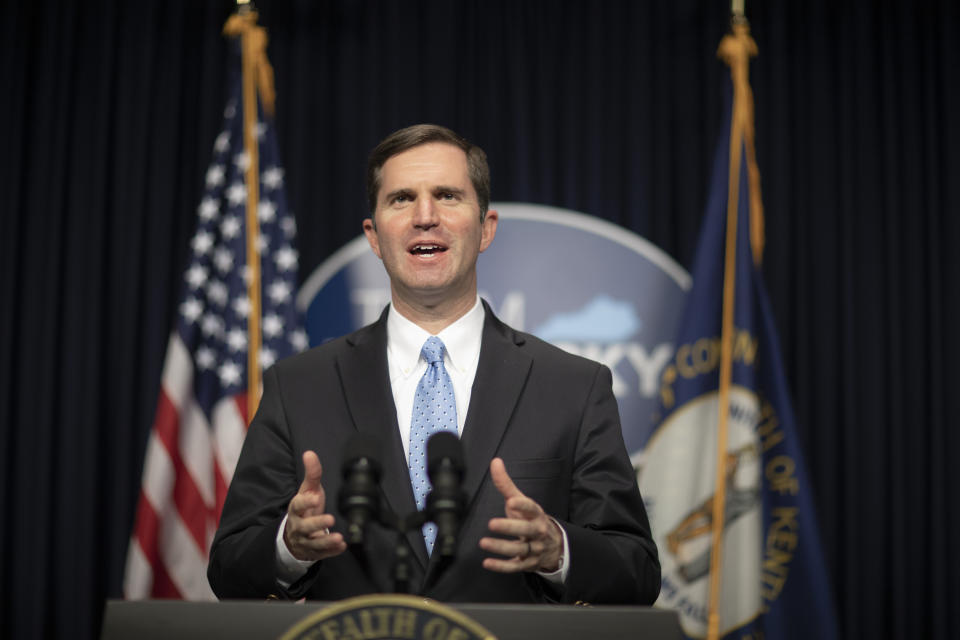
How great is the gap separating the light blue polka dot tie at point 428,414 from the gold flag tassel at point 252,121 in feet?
5.12

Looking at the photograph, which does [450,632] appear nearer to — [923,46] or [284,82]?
[284,82]

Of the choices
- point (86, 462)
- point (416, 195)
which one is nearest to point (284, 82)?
point (86, 462)

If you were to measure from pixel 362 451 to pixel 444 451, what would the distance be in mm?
118

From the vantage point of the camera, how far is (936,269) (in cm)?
381

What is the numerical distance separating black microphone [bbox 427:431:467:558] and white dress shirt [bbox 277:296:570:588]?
0.60 metres

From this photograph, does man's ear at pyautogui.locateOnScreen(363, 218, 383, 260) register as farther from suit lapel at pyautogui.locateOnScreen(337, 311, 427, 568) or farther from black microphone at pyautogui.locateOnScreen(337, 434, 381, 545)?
black microphone at pyautogui.locateOnScreen(337, 434, 381, 545)

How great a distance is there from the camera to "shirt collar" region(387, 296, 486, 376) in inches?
79.3

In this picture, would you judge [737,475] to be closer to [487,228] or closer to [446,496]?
[487,228]

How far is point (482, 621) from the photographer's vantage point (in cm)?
112

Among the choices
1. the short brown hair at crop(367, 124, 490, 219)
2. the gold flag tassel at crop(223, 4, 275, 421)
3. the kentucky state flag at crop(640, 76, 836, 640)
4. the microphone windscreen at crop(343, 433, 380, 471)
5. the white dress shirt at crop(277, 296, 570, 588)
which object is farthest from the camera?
the gold flag tassel at crop(223, 4, 275, 421)

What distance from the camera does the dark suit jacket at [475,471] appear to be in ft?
5.53

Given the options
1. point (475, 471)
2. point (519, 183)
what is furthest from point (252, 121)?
point (475, 471)

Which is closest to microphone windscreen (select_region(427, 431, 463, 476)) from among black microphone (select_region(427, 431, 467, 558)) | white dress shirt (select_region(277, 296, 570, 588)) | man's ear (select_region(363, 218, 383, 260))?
black microphone (select_region(427, 431, 467, 558))

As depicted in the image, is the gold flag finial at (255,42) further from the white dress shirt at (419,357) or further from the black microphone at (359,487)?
the black microphone at (359,487)
